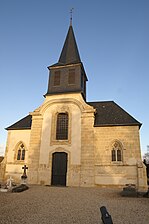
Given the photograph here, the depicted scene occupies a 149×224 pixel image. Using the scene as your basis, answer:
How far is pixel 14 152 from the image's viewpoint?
1862 cm

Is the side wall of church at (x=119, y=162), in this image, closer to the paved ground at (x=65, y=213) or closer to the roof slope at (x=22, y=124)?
the roof slope at (x=22, y=124)

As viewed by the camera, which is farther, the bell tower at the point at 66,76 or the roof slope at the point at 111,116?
the bell tower at the point at 66,76

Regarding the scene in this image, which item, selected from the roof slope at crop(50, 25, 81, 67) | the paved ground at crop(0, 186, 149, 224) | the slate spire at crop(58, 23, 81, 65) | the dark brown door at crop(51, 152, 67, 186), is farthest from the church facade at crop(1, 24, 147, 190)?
the paved ground at crop(0, 186, 149, 224)

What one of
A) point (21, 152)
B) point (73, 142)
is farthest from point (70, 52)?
point (21, 152)

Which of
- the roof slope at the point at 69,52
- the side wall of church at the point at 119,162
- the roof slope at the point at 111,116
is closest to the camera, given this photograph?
the side wall of church at the point at 119,162

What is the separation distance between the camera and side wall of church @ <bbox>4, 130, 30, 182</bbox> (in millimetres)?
17891

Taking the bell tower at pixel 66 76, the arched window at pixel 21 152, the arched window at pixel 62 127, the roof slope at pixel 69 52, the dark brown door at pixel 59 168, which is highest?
the roof slope at pixel 69 52

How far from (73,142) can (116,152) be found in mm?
3741

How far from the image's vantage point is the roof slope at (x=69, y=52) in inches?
828

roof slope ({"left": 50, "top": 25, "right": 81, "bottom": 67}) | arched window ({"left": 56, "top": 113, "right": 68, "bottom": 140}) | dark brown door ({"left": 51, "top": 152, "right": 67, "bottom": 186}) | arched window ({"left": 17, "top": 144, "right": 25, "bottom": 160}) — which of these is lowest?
dark brown door ({"left": 51, "top": 152, "right": 67, "bottom": 186})

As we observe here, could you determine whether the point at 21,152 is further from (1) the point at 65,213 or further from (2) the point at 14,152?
(1) the point at 65,213

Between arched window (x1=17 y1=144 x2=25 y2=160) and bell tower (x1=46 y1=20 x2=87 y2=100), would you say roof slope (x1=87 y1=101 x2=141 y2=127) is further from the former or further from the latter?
arched window (x1=17 y1=144 x2=25 y2=160)

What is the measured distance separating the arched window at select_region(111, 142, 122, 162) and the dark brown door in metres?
4.12

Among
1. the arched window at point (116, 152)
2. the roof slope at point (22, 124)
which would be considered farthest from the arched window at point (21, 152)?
the arched window at point (116, 152)
